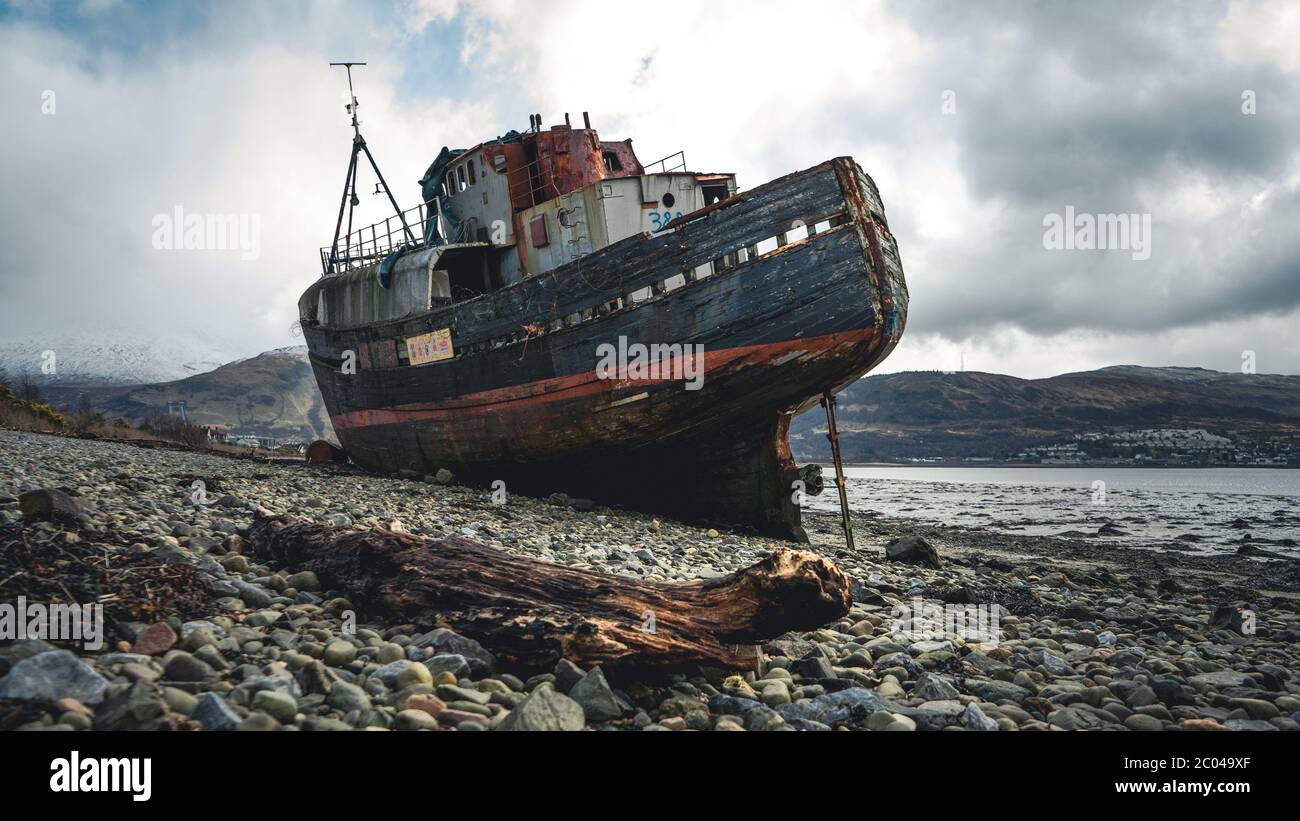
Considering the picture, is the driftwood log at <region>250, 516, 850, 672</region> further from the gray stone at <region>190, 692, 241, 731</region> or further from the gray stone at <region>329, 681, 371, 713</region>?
the gray stone at <region>190, 692, 241, 731</region>

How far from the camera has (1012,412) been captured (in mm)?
148625

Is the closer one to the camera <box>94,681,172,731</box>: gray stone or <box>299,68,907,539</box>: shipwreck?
<box>94,681,172,731</box>: gray stone

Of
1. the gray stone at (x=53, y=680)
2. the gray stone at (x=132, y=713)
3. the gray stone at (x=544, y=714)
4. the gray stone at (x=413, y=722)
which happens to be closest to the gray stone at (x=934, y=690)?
the gray stone at (x=544, y=714)

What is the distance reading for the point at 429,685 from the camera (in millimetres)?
2920

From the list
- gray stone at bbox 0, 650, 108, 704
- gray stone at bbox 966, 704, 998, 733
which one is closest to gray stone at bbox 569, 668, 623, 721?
gray stone at bbox 966, 704, 998, 733

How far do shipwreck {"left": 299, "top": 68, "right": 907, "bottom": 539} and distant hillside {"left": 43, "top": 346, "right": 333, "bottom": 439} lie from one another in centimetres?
12913

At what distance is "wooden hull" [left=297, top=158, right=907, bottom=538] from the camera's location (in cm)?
908

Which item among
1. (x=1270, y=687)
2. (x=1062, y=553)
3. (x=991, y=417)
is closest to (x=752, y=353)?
(x=1270, y=687)

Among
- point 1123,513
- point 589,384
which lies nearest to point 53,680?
point 589,384

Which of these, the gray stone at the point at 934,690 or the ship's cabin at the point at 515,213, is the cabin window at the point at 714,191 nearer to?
the ship's cabin at the point at 515,213

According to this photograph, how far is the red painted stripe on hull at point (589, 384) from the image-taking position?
9.16 metres

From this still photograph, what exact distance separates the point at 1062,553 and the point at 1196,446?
4142 inches
